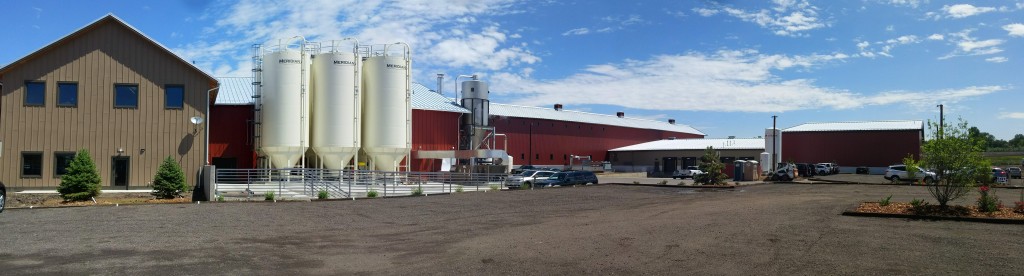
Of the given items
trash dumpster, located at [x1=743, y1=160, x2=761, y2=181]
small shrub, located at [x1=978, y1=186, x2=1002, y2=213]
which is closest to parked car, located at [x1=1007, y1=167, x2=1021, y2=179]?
trash dumpster, located at [x1=743, y1=160, x2=761, y2=181]

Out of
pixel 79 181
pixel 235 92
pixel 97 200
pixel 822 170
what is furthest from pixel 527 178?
pixel 822 170

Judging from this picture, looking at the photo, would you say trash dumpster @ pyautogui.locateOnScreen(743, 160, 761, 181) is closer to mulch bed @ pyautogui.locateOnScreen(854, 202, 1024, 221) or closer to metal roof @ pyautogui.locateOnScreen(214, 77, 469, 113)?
metal roof @ pyautogui.locateOnScreen(214, 77, 469, 113)

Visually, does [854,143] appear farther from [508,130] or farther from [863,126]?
[508,130]

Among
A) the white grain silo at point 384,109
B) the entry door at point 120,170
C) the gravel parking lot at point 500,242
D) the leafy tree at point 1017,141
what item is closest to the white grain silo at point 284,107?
the white grain silo at point 384,109

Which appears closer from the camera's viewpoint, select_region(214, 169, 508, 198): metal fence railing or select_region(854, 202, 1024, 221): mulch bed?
select_region(854, 202, 1024, 221): mulch bed

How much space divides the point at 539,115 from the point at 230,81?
38.5m

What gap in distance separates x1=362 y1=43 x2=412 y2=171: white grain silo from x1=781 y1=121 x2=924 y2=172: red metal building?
151ft

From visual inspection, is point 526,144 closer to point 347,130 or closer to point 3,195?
point 347,130

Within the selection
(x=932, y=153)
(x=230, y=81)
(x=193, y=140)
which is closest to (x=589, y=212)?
(x=932, y=153)

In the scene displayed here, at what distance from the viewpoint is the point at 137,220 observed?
1716 cm

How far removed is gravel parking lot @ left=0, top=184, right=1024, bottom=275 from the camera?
32.8ft

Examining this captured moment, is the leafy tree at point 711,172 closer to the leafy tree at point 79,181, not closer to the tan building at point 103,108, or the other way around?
the tan building at point 103,108

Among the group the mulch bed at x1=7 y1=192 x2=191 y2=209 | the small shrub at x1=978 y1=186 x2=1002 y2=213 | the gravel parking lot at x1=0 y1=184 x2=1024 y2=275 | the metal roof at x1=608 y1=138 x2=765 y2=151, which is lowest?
the mulch bed at x1=7 y1=192 x2=191 y2=209

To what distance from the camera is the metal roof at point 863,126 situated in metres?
70.9
